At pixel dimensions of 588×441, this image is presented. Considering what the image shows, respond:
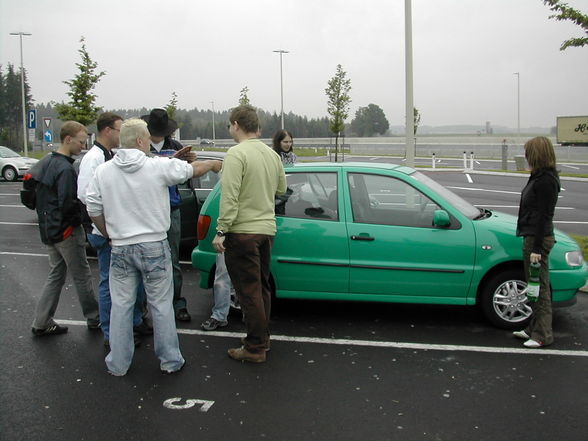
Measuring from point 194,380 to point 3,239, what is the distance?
780 cm

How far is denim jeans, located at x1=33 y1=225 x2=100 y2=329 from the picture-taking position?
16.7 ft

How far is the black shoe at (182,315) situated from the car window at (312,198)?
1.39 meters

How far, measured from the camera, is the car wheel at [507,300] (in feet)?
16.9

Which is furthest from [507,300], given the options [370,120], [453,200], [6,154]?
[370,120]

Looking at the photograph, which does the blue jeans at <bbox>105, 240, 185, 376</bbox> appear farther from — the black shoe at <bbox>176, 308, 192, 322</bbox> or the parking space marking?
the black shoe at <bbox>176, 308, 192, 322</bbox>

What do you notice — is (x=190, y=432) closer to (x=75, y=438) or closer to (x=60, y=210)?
(x=75, y=438)

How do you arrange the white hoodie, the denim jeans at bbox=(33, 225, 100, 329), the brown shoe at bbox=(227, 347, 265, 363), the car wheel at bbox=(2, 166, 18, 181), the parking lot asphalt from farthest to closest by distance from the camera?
the car wheel at bbox=(2, 166, 18, 181), the denim jeans at bbox=(33, 225, 100, 329), the brown shoe at bbox=(227, 347, 265, 363), the white hoodie, the parking lot asphalt

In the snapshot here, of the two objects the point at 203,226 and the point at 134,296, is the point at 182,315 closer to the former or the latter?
the point at 203,226

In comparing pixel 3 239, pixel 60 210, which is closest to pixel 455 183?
pixel 3 239

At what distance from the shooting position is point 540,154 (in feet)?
15.4

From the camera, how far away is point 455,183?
69.1 feet

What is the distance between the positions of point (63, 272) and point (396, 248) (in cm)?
313

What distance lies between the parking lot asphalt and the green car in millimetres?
369

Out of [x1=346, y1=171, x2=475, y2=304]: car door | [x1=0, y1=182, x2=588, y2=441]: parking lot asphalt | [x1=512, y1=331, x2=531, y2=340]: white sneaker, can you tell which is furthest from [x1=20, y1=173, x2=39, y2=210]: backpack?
[x1=512, y1=331, x2=531, y2=340]: white sneaker
